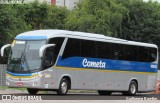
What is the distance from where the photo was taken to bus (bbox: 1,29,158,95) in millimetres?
24328

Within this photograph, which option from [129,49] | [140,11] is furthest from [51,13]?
[129,49]

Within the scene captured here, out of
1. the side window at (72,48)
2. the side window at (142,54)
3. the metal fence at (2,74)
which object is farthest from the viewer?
the metal fence at (2,74)

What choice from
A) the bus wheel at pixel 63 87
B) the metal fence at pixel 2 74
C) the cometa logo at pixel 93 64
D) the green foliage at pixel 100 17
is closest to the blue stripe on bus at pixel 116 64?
the cometa logo at pixel 93 64

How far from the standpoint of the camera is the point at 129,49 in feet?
102

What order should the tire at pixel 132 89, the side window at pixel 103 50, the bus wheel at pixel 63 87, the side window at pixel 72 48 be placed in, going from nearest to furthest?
the bus wheel at pixel 63 87 < the side window at pixel 72 48 < the side window at pixel 103 50 < the tire at pixel 132 89

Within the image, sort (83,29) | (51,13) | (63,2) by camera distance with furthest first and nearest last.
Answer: (63,2) → (51,13) → (83,29)

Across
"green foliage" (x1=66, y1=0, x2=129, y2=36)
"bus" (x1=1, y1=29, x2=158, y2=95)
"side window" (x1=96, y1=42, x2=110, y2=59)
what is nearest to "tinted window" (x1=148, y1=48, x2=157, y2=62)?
"bus" (x1=1, y1=29, x2=158, y2=95)

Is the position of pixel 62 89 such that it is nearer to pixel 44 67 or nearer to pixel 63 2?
pixel 44 67

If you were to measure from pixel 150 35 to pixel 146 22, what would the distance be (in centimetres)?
180

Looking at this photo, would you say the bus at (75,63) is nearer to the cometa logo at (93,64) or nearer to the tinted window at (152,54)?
the cometa logo at (93,64)

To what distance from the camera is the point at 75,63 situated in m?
26.3

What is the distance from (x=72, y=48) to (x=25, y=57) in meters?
2.93

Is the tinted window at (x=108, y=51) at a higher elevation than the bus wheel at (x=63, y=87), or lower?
higher

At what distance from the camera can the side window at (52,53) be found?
2439cm
